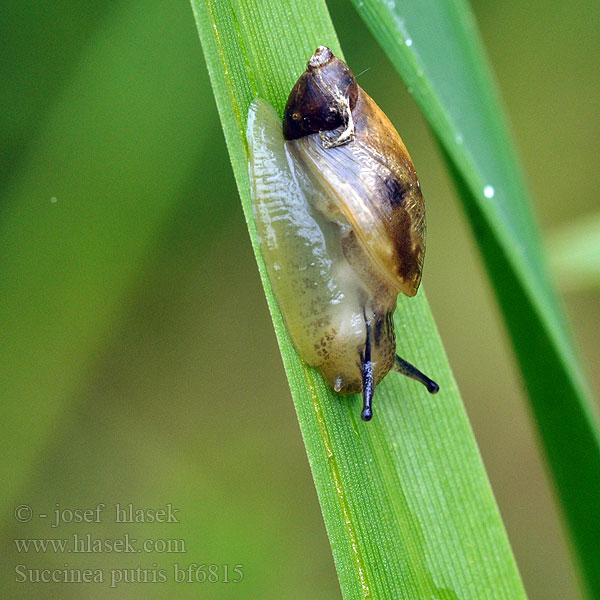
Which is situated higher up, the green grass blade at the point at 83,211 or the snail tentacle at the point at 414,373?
the green grass blade at the point at 83,211

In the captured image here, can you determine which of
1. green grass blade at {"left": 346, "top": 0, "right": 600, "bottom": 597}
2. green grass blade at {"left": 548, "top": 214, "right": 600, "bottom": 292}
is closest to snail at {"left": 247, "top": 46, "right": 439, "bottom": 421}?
green grass blade at {"left": 346, "top": 0, "right": 600, "bottom": 597}

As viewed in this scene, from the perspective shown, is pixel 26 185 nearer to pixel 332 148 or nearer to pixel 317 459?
pixel 332 148

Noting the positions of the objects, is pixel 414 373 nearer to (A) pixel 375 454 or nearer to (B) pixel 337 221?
(A) pixel 375 454

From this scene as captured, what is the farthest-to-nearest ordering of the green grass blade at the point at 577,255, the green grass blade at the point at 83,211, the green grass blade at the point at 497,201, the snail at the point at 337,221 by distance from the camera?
the green grass blade at the point at 83,211 → the green grass blade at the point at 577,255 → the snail at the point at 337,221 → the green grass blade at the point at 497,201

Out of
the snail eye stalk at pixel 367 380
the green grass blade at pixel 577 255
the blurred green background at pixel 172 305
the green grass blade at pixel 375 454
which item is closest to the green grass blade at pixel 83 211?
the blurred green background at pixel 172 305

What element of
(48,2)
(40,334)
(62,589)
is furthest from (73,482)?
(48,2)

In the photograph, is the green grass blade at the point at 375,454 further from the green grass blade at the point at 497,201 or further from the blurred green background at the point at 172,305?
the blurred green background at the point at 172,305
